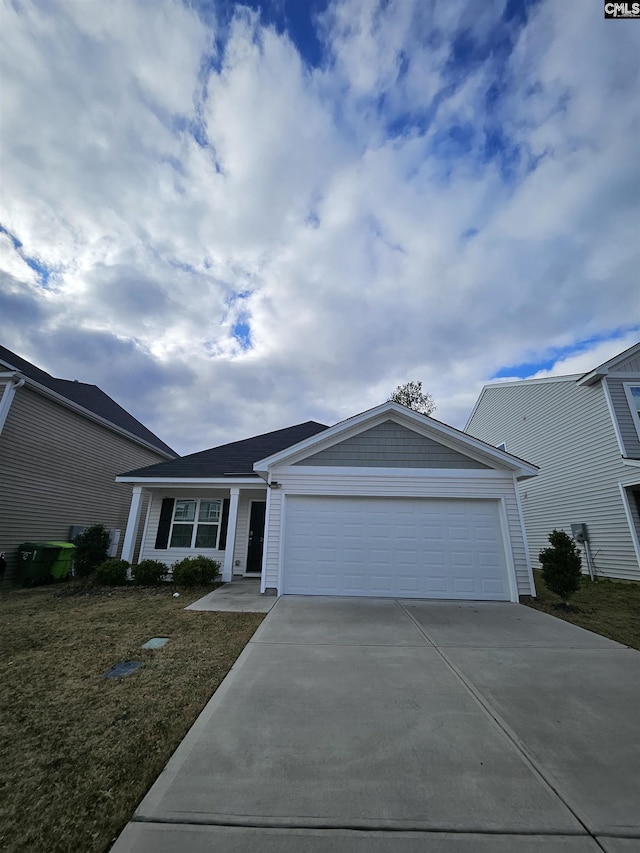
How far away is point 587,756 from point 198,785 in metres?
2.70

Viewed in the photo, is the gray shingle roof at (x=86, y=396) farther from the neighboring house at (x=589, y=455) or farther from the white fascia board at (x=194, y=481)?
the neighboring house at (x=589, y=455)

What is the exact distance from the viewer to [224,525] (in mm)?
11039

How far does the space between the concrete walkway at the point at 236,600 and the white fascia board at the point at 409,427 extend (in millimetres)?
2759

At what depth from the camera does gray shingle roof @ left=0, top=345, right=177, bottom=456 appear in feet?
41.4

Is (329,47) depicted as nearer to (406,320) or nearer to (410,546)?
(406,320)

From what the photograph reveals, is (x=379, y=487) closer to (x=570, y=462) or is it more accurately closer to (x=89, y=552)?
(x=89, y=552)

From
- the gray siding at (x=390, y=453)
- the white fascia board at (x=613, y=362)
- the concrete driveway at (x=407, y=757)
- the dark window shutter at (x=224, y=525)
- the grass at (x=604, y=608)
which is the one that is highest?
the white fascia board at (x=613, y=362)

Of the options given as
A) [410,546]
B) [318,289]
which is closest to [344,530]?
[410,546]

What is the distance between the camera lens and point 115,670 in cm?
394

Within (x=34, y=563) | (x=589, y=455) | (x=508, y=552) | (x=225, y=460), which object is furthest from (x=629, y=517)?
(x=34, y=563)

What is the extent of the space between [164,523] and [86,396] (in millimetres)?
7465

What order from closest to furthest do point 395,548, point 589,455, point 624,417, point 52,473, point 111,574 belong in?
point 395,548 < point 111,574 < point 624,417 < point 589,455 < point 52,473

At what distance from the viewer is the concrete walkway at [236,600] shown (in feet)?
21.9

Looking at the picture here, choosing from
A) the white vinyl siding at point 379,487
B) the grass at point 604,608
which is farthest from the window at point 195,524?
the grass at point 604,608
